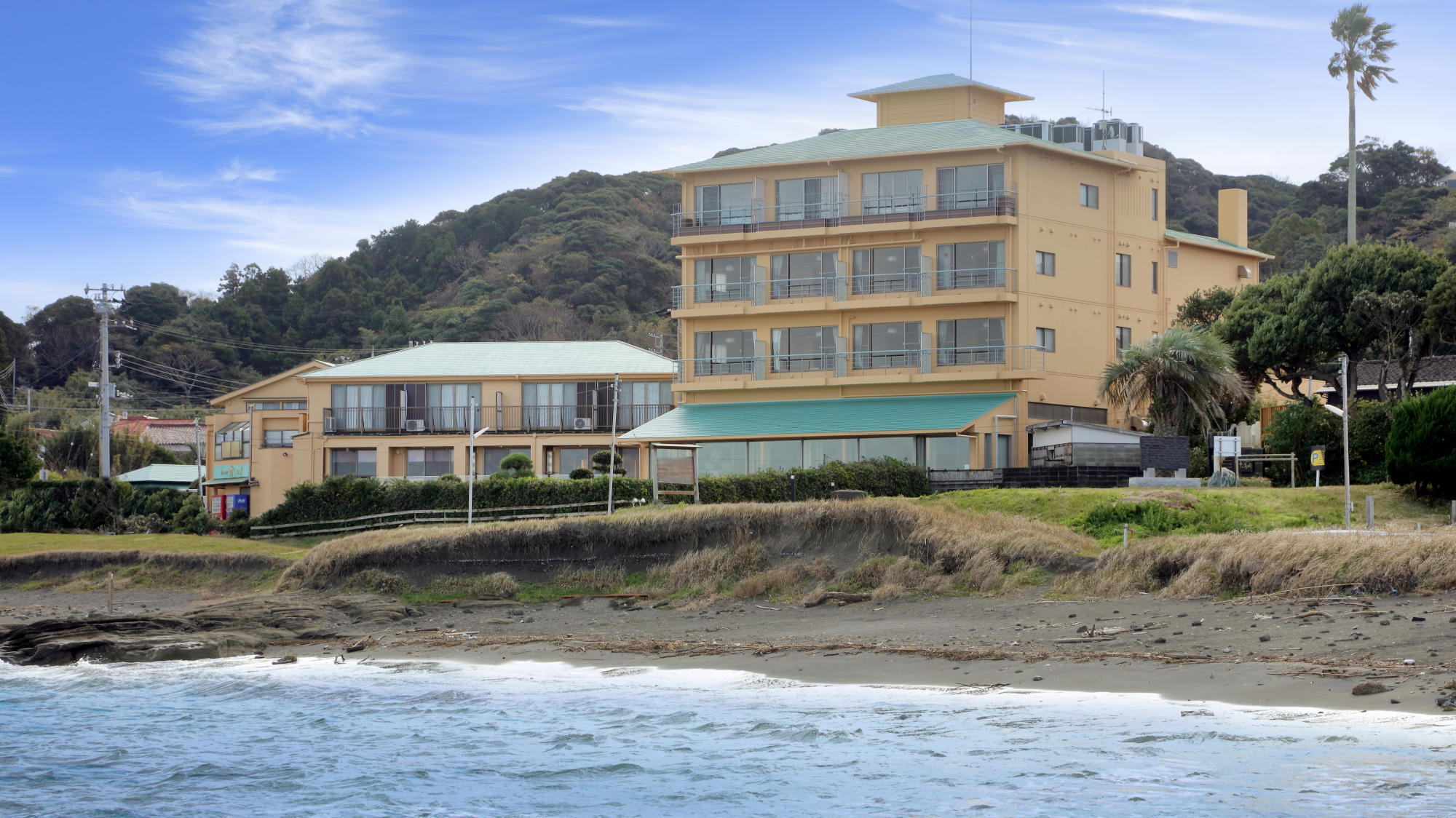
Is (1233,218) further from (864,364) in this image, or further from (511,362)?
(511,362)

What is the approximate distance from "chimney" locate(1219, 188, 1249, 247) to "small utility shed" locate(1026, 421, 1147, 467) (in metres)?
21.4

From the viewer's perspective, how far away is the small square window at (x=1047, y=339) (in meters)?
47.1

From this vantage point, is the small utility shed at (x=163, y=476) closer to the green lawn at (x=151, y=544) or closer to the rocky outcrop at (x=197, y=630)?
the green lawn at (x=151, y=544)

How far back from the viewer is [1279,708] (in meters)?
14.2

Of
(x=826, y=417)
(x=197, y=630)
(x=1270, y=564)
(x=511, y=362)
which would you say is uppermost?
(x=511, y=362)

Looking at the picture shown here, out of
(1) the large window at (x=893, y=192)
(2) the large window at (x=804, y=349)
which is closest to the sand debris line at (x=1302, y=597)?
Answer: (2) the large window at (x=804, y=349)

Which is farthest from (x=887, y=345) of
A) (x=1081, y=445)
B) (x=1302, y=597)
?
(x=1302, y=597)

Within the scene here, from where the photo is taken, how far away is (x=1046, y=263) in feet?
157

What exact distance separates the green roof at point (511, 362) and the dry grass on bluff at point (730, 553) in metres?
26.2

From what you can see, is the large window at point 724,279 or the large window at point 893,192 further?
the large window at point 724,279

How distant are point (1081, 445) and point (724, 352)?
15249 mm

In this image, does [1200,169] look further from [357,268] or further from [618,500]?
Answer: [618,500]

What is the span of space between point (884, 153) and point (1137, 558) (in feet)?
89.1

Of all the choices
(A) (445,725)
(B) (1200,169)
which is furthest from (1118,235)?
(B) (1200,169)
